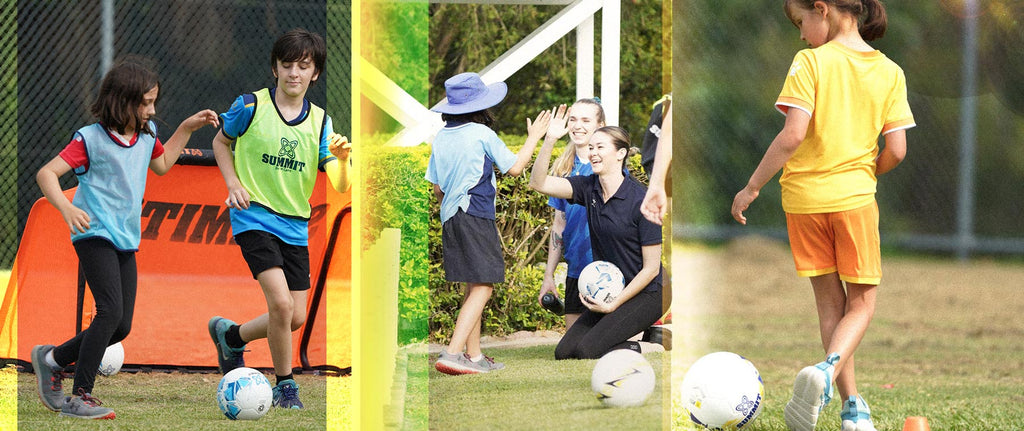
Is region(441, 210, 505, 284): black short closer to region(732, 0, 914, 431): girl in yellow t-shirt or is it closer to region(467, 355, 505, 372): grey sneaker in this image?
region(467, 355, 505, 372): grey sneaker

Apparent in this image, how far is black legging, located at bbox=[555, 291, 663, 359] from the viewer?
135 inches

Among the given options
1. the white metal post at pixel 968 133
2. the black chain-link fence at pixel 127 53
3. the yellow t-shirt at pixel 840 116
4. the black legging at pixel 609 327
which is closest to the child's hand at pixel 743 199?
the yellow t-shirt at pixel 840 116

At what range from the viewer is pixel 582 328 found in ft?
12.2

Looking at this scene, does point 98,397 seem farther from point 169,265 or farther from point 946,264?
point 946,264

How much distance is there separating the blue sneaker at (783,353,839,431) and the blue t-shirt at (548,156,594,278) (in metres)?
0.90

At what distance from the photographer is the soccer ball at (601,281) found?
3.67 meters

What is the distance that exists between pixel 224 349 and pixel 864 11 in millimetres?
2608

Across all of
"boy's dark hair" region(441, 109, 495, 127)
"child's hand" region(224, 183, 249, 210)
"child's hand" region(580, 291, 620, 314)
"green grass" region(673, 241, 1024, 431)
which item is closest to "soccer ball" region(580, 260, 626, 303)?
"child's hand" region(580, 291, 620, 314)

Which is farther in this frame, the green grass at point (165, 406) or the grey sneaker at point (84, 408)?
the grey sneaker at point (84, 408)

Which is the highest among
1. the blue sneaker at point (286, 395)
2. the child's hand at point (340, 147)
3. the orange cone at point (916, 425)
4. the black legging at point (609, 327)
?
the child's hand at point (340, 147)

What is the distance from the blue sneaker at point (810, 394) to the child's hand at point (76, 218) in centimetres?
230

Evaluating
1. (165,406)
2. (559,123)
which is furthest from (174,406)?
(559,123)

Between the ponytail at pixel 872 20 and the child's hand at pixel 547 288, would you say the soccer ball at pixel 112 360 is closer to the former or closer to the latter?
the child's hand at pixel 547 288

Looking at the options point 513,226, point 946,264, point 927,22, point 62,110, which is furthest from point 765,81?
point 62,110
